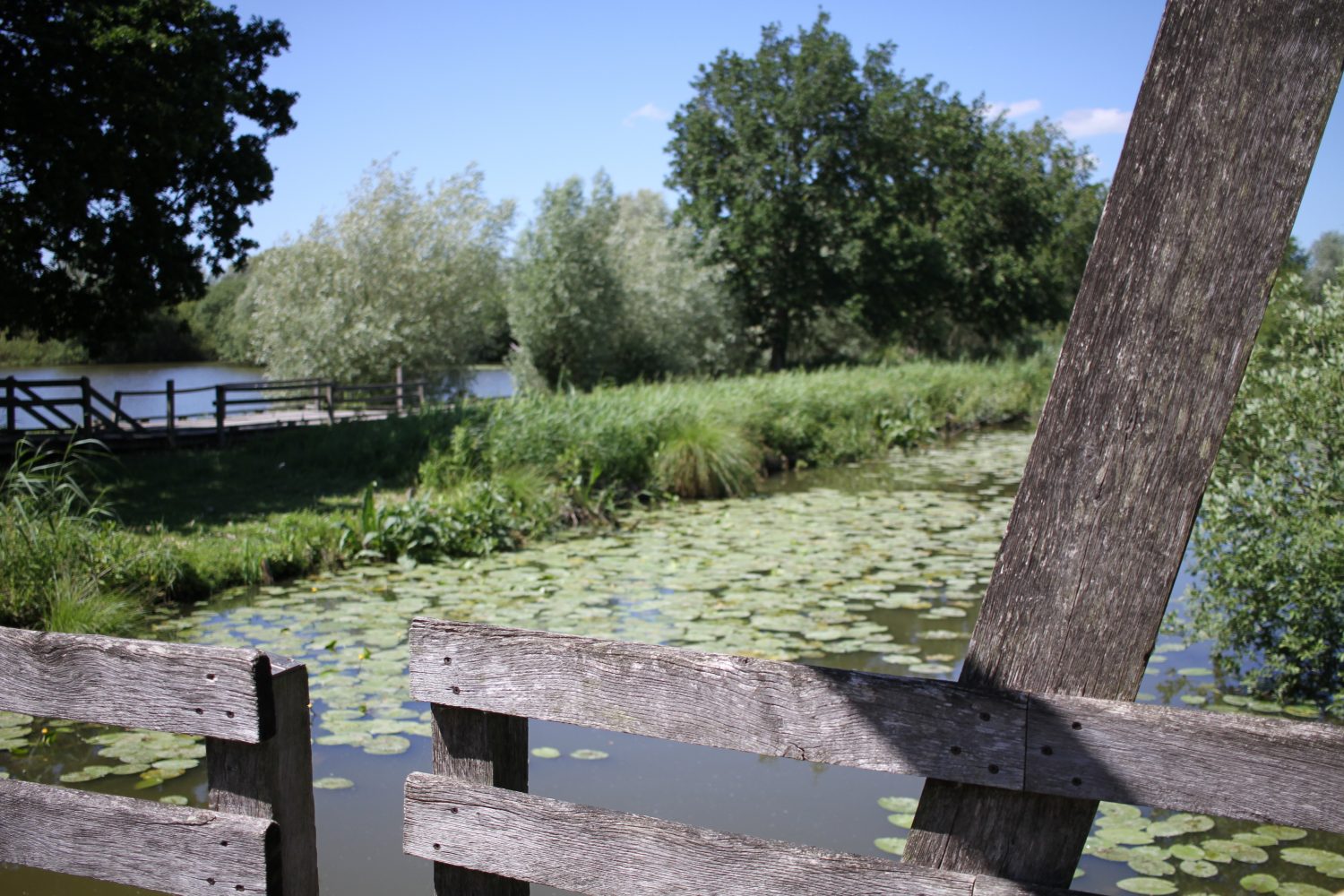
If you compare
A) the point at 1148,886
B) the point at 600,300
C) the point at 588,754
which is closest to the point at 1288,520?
the point at 1148,886

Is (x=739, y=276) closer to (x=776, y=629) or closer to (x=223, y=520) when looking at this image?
(x=223, y=520)

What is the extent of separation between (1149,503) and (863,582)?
6538 millimetres

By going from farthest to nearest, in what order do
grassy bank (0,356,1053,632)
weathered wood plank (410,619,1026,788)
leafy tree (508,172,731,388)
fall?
leafy tree (508,172,731,388) < grassy bank (0,356,1053,632) < weathered wood plank (410,619,1026,788)

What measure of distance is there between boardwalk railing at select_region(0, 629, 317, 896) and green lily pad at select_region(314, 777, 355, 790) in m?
2.41

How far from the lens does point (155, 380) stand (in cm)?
2275

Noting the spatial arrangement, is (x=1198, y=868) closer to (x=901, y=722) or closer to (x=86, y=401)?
(x=901, y=722)

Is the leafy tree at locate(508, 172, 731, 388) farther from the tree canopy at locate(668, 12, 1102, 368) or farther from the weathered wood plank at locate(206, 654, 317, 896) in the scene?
the weathered wood plank at locate(206, 654, 317, 896)

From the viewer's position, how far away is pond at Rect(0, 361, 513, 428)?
57.2 ft

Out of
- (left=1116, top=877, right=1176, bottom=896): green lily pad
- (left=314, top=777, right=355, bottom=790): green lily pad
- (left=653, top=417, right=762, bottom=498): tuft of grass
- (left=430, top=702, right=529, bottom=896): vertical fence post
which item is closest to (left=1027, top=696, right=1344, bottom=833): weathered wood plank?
(left=430, top=702, right=529, bottom=896): vertical fence post

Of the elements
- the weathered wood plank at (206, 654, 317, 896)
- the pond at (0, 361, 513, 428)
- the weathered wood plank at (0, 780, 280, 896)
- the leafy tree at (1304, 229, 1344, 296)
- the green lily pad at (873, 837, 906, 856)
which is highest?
the leafy tree at (1304, 229, 1344, 296)

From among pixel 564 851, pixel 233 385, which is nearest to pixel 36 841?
pixel 564 851

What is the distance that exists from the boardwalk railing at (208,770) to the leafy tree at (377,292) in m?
25.7

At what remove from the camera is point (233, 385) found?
1688 centimetres

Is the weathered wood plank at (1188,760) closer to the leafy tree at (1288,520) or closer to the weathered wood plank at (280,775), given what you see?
the weathered wood plank at (280,775)
